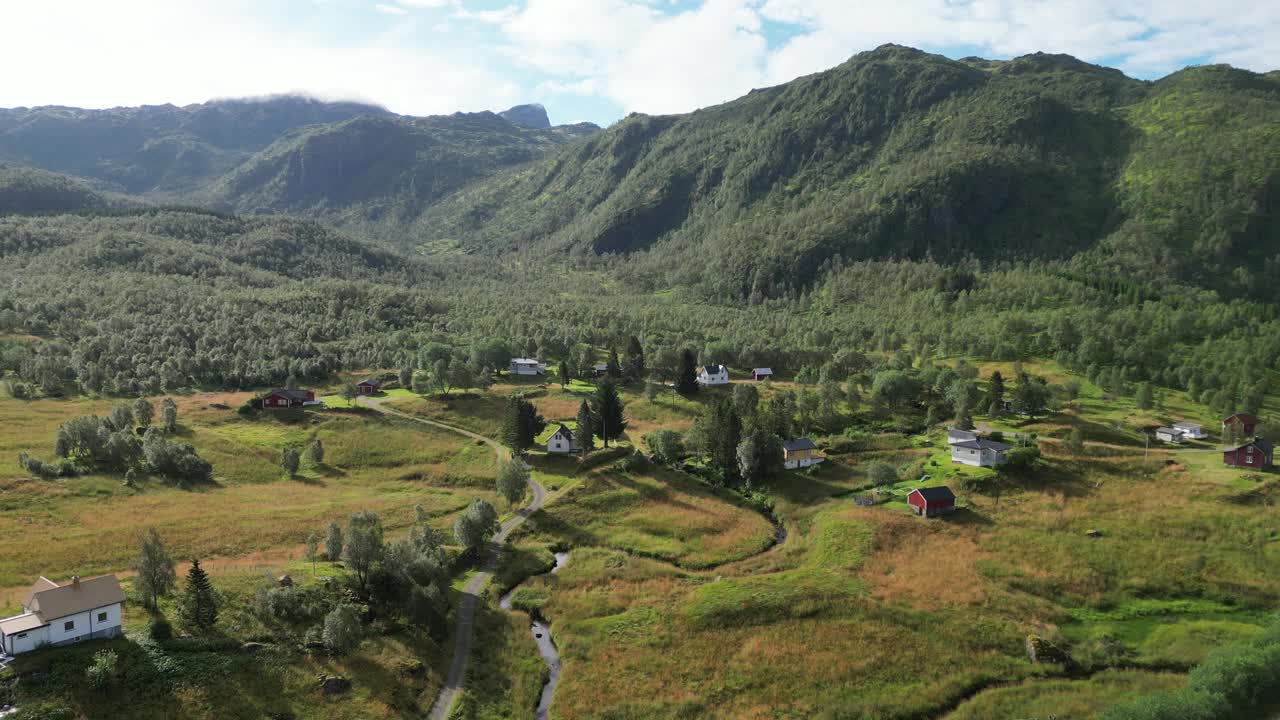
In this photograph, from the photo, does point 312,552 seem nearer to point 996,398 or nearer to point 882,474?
point 882,474

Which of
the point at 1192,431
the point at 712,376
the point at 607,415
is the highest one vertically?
the point at 712,376

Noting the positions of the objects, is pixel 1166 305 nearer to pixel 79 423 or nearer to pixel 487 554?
pixel 487 554

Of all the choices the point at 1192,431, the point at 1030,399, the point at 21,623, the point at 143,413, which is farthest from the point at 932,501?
the point at 143,413

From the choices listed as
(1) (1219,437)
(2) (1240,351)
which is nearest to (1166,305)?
(2) (1240,351)

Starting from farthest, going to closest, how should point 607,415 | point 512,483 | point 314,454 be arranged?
point 607,415
point 314,454
point 512,483

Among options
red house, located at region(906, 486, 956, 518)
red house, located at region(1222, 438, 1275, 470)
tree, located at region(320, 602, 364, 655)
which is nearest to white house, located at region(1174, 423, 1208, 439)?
red house, located at region(1222, 438, 1275, 470)

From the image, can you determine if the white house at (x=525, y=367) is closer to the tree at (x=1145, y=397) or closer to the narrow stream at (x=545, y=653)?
the narrow stream at (x=545, y=653)

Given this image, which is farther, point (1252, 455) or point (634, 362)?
point (634, 362)

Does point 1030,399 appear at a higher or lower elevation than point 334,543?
higher
